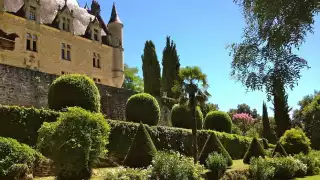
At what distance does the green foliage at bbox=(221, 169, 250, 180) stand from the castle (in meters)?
16.8

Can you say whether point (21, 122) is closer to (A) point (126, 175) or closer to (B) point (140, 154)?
(B) point (140, 154)

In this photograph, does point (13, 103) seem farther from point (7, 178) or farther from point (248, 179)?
point (248, 179)

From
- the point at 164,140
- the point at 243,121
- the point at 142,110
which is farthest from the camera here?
the point at 243,121

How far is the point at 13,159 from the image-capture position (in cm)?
1158

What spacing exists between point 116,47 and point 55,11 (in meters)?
Answer: 7.59

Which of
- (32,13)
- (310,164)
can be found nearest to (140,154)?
(310,164)

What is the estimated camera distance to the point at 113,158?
18109 mm

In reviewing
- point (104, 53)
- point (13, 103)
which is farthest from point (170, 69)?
point (13, 103)

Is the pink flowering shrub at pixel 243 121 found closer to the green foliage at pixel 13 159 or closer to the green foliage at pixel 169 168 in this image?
the green foliage at pixel 169 168

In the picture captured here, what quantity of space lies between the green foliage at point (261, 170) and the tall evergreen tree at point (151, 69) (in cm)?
1917

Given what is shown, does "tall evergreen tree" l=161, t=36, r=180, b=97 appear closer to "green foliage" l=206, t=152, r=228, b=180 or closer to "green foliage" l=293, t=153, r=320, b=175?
"green foliage" l=293, t=153, r=320, b=175

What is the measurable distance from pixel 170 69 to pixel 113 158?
22.5 m

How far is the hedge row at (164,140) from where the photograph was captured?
60.5 feet

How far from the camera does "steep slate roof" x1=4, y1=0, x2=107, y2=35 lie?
99.6ft
